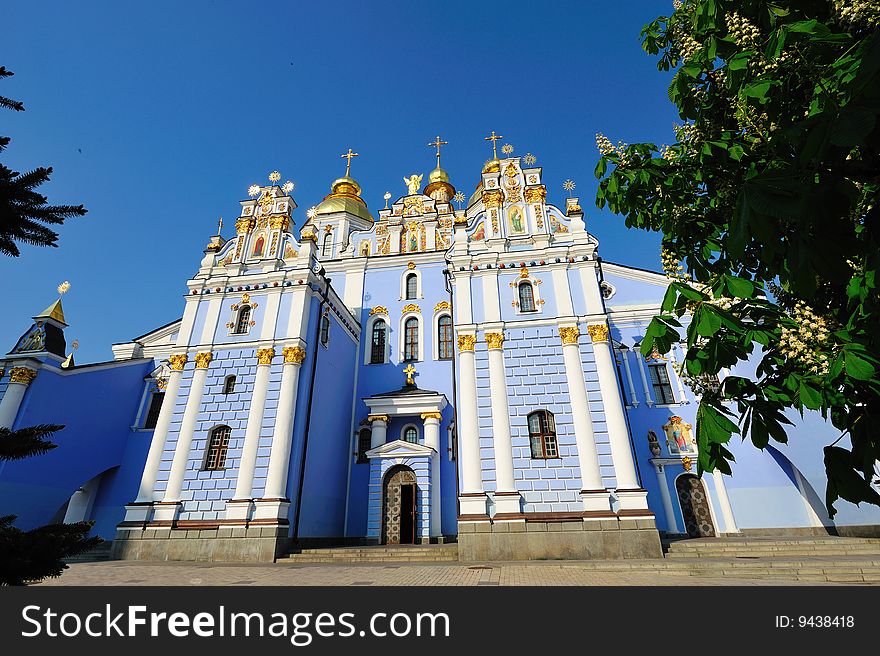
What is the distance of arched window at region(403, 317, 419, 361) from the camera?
2198 centimetres

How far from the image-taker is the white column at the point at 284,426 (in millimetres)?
15109

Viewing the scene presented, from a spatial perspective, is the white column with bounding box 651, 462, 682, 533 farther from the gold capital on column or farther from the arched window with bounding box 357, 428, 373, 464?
the gold capital on column

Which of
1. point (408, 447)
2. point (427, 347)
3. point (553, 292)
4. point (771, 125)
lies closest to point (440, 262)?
point (427, 347)

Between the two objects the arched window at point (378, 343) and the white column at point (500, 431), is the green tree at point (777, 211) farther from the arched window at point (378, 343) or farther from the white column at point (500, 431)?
the arched window at point (378, 343)

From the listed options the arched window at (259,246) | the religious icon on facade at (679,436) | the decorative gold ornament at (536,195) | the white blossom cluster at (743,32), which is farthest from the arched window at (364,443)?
the white blossom cluster at (743,32)

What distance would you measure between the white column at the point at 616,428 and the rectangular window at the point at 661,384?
22.1 ft

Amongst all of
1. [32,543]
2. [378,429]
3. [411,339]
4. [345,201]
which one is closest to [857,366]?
[32,543]

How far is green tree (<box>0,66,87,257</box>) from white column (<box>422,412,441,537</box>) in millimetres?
15730

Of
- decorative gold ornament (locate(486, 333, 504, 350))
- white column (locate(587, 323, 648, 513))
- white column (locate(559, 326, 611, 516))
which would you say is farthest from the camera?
decorative gold ornament (locate(486, 333, 504, 350))

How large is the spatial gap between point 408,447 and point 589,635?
15322mm

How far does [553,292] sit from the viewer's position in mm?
16828

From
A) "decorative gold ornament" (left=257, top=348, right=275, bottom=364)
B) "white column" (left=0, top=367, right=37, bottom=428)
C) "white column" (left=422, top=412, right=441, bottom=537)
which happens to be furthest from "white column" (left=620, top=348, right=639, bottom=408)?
"white column" (left=0, top=367, right=37, bottom=428)

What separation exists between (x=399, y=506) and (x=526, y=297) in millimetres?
9431

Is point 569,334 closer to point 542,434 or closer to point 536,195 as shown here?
point 542,434
